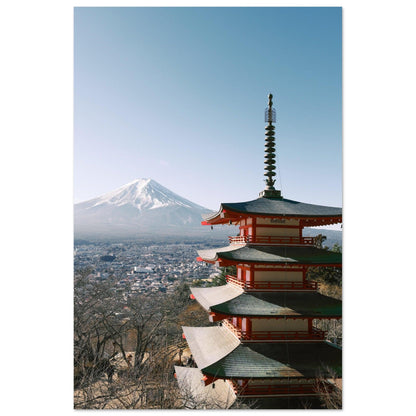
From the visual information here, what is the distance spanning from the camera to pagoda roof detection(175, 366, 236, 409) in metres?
6.34

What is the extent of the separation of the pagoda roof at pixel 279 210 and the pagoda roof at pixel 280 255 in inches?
27.2

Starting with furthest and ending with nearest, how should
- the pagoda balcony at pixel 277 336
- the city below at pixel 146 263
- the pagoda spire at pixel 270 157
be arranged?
the city below at pixel 146 263 → the pagoda spire at pixel 270 157 → the pagoda balcony at pixel 277 336

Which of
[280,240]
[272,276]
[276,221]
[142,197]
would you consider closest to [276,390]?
[272,276]

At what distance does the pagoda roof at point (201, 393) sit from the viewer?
6340 millimetres

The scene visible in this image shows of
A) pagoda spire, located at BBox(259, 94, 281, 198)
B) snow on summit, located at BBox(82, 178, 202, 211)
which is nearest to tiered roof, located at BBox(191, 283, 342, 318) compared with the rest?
pagoda spire, located at BBox(259, 94, 281, 198)

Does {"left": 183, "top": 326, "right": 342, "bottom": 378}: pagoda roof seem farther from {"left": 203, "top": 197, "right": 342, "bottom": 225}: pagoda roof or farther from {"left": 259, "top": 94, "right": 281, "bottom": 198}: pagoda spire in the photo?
{"left": 259, "top": 94, "right": 281, "bottom": 198}: pagoda spire

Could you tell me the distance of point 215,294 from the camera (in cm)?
773

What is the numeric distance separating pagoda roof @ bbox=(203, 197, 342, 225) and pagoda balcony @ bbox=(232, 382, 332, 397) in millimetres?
3167

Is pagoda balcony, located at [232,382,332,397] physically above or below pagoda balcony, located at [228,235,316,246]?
below

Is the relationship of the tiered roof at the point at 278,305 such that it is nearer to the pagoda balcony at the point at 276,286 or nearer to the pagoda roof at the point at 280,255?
the pagoda balcony at the point at 276,286

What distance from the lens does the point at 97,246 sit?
665 inches

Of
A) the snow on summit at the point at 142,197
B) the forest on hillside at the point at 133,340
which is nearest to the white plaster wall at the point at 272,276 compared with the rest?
the forest on hillside at the point at 133,340

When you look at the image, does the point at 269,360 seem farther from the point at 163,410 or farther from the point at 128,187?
the point at 128,187

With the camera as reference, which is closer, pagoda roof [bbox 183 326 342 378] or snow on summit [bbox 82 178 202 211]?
pagoda roof [bbox 183 326 342 378]
